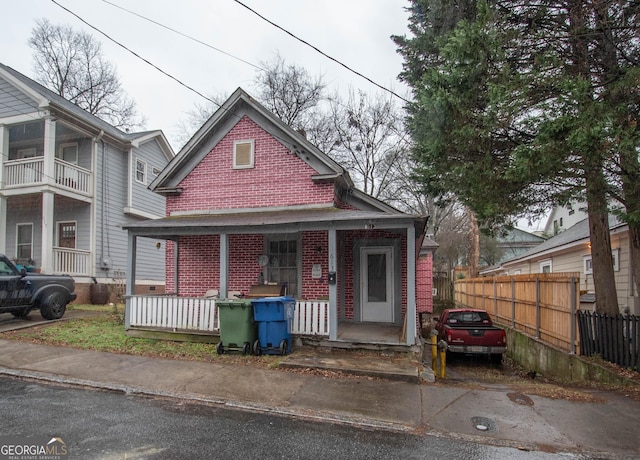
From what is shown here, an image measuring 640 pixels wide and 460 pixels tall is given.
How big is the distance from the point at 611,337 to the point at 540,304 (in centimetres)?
271

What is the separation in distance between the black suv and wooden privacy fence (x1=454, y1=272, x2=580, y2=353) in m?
12.9

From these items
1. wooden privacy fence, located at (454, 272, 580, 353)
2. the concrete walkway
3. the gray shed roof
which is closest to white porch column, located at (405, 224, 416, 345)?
the concrete walkway

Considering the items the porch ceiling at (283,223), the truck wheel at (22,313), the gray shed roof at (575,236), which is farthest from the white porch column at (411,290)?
the truck wheel at (22,313)

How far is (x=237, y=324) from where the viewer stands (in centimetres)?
793

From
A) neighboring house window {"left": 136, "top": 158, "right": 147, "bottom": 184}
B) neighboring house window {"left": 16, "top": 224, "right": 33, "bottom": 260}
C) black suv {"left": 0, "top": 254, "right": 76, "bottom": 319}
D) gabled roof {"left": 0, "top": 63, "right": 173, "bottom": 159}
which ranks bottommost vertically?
black suv {"left": 0, "top": 254, "right": 76, "bottom": 319}

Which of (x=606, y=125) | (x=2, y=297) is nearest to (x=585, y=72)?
(x=606, y=125)

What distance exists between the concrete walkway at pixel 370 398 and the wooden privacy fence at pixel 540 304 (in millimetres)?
2443

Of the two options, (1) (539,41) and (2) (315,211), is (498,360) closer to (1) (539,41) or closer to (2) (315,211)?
(2) (315,211)

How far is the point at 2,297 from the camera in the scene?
10016 mm

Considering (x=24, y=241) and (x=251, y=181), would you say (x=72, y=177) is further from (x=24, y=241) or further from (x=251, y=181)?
(x=251, y=181)

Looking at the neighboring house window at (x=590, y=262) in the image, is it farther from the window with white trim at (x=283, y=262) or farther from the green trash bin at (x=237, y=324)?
the green trash bin at (x=237, y=324)

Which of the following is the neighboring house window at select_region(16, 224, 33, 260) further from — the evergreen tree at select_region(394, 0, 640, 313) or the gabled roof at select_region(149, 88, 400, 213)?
the evergreen tree at select_region(394, 0, 640, 313)

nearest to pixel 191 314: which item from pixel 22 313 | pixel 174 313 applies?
pixel 174 313

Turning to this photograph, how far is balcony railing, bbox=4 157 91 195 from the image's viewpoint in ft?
48.7
